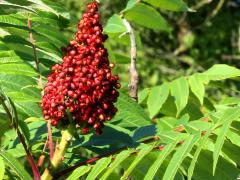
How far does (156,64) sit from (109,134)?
9.25 meters

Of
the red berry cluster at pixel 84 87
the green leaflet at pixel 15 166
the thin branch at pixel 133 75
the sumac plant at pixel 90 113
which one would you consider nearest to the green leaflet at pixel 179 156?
the sumac plant at pixel 90 113

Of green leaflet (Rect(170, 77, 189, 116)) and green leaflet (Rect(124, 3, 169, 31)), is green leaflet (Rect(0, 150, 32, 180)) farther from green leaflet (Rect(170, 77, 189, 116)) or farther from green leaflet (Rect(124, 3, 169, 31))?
green leaflet (Rect(124, 3, 169, 31))

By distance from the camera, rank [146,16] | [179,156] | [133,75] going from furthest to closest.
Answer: [146,16] → [133,75] → [179,156]

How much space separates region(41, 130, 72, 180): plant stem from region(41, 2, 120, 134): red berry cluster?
48mm

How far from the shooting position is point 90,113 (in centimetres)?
206

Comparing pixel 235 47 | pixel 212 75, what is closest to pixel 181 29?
pixel 235 47

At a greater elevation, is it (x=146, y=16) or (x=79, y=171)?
(x=146, y=16)

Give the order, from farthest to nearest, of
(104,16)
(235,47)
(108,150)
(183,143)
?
(235,47), (104,16), (108,150), (183,143)

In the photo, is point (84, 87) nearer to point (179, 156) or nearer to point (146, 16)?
point (179, 156)

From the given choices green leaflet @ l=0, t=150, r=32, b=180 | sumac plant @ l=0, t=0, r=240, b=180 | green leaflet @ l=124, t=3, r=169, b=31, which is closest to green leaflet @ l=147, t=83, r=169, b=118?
sumac plant @ l=0, t=0, r=240, b=180

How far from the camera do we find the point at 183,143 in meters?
1.98

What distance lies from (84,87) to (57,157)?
9.7 inches

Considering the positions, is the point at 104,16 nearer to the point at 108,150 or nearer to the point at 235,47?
the point at 235,47

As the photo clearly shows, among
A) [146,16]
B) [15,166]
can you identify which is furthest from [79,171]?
[146,16]
